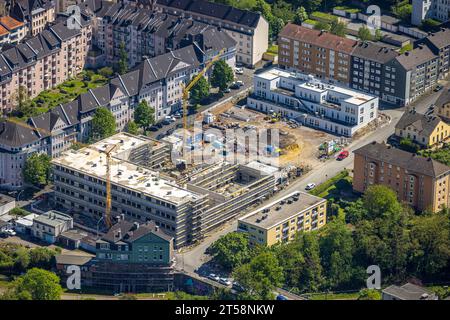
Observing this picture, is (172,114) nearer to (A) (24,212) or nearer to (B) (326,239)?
(A) (24,212)

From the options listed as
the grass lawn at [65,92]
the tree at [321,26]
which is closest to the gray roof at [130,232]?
the grass lawn at [65,92]

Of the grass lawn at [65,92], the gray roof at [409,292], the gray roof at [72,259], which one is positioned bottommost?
the gray roof at [72,259]

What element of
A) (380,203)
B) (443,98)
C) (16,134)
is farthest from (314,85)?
(16,134)

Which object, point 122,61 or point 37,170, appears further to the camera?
point 122,61

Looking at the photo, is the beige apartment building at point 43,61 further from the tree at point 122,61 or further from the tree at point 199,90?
the tree at point 199,90

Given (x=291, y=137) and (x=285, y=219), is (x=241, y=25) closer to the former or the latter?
(x=291, y=137)

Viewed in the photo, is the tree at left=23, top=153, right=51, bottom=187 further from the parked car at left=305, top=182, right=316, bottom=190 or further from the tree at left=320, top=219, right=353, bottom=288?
the tree at left=320, top=219, right=353, bottom=288

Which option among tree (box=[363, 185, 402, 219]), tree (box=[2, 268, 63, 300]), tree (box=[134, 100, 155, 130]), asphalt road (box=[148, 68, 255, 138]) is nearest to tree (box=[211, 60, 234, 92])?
asphalt road (box=[148, 68, 255, 138])
